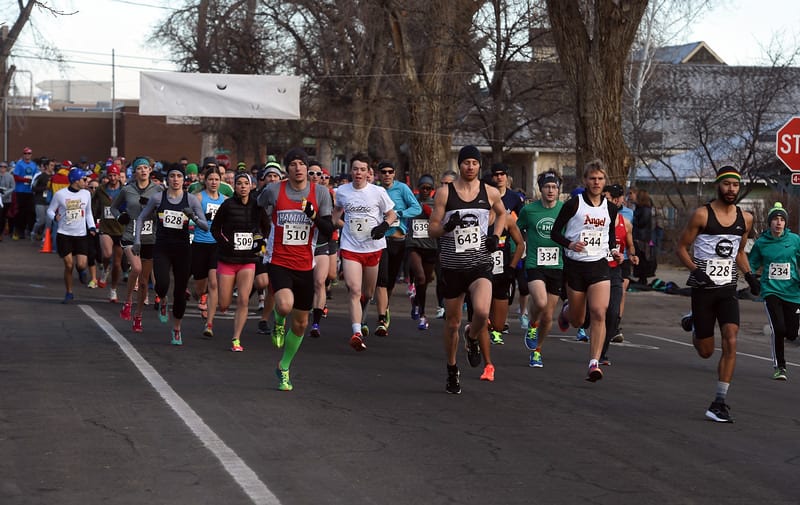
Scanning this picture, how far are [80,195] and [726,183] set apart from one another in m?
12.2

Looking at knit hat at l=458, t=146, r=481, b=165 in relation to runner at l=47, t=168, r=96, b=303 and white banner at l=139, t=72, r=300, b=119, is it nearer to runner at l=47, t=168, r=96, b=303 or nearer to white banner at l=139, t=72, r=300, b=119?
runner at l=47, t=168, r=96, b=303

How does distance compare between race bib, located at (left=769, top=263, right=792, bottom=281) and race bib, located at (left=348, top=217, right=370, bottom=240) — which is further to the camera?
race bib, located at (left=348, top=217, right=370, bottom=240)

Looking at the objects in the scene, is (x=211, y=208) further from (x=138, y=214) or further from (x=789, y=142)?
(x=789, y=142)

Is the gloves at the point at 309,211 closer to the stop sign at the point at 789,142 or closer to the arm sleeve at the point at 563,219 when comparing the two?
the arm sleeve at the point at 563,219

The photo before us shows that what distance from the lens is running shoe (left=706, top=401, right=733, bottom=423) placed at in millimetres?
9477

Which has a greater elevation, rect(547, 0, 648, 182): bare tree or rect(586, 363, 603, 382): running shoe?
rect(547, 0, 648, 182): bare tree

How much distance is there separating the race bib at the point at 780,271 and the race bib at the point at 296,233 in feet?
18.3

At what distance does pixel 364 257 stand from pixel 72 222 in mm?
6946

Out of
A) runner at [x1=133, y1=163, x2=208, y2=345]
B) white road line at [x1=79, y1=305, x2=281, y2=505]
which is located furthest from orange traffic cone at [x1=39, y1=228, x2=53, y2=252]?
white road line at [x1=79, y1=305, x2=281, y2=505]

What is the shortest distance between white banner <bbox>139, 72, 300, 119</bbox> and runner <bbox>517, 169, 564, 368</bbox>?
54.3ft

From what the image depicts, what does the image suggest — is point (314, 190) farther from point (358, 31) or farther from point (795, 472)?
point (358, 31)

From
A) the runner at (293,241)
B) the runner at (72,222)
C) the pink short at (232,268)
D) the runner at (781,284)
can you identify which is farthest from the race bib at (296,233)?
the runner at (72,222)

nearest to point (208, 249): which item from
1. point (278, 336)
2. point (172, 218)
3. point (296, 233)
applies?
point (172, 218)

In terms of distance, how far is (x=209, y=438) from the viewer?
7.98 m
